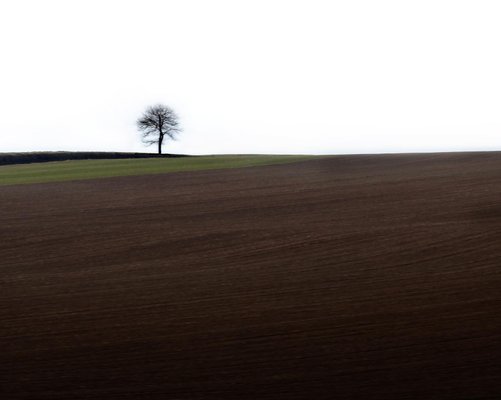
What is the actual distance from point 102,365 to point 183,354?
0.49 metres

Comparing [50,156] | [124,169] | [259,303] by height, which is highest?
[50,156]

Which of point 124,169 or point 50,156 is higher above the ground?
point 50,156

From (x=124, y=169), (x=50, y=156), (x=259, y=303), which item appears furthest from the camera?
(x=50, y=156)

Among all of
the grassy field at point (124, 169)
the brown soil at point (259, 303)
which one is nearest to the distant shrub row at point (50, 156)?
the grassy field at point (124, 169)

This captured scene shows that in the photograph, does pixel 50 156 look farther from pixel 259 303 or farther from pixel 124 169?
pixel 259 303

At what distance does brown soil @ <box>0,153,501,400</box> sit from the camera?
3.04 m

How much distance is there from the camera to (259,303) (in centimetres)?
421

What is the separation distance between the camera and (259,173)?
1573 cm

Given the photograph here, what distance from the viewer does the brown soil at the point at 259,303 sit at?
3.04 metres

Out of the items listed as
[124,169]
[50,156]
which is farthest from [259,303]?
[50,156]

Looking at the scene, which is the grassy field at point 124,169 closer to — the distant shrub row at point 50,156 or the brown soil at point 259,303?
the brown soil at point 259,303

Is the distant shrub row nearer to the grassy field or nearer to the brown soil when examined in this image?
the grassy field

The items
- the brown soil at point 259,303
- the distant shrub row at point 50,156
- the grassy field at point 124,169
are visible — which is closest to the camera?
the brown soil at point 259,303

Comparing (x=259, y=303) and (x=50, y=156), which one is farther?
(x=50, y=156)
